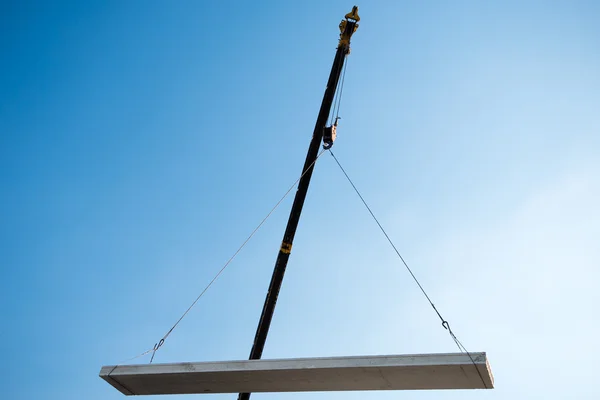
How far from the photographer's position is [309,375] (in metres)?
7.00

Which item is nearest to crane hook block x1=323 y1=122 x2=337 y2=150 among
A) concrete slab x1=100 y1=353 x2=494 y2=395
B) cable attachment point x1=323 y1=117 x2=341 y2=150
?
cable attachment point x1=323 y1=117 x2=341 y2=150

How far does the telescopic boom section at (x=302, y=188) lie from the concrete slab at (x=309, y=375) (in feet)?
7.90

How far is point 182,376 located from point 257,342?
2967 mm

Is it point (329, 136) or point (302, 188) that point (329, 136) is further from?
point (302, 188)

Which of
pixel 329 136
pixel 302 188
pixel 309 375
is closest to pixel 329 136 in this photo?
pixel 329 136

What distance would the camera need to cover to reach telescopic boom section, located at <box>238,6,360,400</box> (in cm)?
1027

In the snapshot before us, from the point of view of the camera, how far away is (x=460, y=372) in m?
6.35

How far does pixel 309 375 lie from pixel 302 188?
4.62 metres

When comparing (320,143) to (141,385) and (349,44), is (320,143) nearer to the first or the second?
(349,44)

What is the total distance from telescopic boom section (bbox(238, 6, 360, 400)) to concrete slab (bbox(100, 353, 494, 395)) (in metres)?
2.41

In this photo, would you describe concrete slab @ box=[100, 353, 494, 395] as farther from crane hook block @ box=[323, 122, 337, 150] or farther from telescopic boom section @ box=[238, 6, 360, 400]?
crane hook block @ box=[323, 122, 337, 150]

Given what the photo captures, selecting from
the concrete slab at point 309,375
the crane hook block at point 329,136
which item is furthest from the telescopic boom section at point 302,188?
the concrete slab at point 309,375

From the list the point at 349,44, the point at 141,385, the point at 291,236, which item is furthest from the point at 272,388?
the point at 349,44

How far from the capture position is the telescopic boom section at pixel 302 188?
33.7 ft
